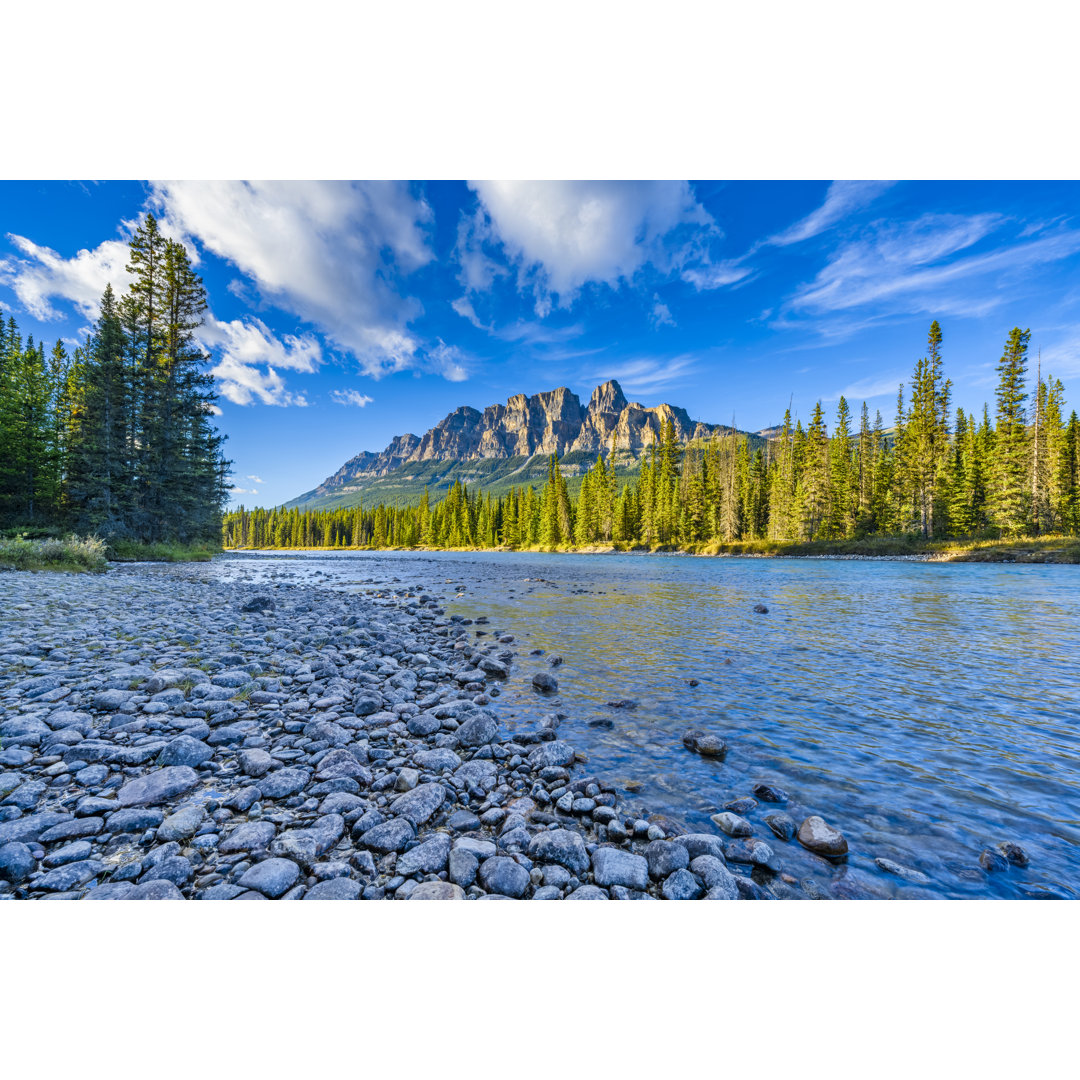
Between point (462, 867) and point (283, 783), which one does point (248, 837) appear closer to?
point (283, 783)

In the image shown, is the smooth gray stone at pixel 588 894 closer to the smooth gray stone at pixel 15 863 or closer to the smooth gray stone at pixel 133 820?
the smooth gray stone at pixel 133 820

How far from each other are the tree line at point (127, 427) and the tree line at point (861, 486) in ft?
178

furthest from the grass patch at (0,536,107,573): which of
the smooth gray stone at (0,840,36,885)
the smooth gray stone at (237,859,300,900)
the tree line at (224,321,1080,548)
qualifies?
the tree line at (224,321,1080,548)

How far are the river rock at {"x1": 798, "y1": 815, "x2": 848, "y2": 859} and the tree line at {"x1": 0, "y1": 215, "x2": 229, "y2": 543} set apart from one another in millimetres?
31458

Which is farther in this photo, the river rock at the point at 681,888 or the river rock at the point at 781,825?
the river rock at the point at 781,825

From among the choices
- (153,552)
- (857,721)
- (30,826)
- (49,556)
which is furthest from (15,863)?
(153,552)

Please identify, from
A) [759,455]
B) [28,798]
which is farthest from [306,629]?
[759,455]

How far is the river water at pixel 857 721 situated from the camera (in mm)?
3469

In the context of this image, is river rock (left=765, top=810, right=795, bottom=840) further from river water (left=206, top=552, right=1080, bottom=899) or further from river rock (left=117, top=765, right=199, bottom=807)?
river rock (left=117, top=765, right=199, bottom=807)

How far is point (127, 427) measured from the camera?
2588cm

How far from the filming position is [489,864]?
9.27ft

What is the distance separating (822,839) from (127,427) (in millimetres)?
34987

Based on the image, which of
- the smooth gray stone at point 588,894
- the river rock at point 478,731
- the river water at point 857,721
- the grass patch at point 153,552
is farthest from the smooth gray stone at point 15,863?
the grass patch at point 153,552

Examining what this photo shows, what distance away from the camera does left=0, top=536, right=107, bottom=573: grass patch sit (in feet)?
51.4
